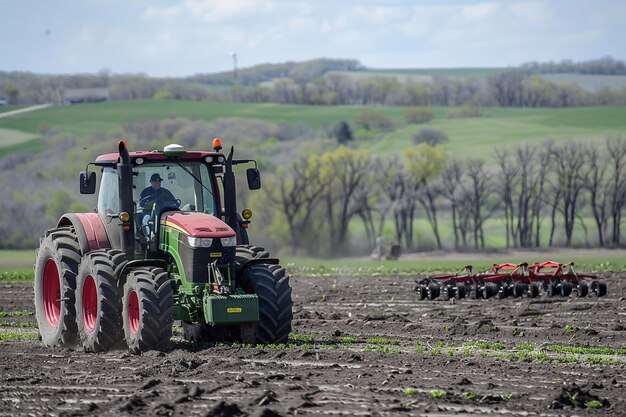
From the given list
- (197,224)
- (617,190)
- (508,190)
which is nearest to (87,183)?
(197,224)

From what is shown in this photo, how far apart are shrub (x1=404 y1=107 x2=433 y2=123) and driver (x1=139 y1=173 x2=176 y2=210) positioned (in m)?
78.4

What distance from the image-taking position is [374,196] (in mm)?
62031

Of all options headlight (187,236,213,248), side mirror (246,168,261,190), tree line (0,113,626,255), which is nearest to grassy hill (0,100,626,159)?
tree line (0,113,626,255)

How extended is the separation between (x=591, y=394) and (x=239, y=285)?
601 cm

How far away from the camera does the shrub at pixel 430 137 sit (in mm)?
85812

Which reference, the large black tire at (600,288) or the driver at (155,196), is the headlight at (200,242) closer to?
the driver at (155,196)

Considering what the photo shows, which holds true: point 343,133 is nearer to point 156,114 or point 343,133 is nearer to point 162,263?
point 156,114

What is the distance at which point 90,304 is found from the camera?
1677cm

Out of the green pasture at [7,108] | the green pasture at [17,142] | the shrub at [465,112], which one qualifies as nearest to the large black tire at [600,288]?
the green pasture at [17,142]

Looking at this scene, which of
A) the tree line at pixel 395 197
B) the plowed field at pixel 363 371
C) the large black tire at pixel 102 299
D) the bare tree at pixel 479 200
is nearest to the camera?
the plowed field at pixel 363 371

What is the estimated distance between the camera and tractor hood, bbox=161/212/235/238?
15484mm

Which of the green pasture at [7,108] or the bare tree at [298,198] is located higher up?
the green pasture at [7,108]

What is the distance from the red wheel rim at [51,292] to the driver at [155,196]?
2346 millimetres

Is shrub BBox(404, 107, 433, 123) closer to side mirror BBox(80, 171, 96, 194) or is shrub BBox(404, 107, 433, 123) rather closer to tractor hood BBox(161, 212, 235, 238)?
side mirror BBox(80, 171, 96, 194)
